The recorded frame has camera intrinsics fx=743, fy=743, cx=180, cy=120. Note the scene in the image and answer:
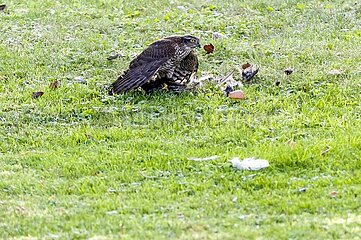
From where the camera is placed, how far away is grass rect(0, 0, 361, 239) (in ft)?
16.3

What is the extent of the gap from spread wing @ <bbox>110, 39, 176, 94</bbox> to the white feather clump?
227 centimetres

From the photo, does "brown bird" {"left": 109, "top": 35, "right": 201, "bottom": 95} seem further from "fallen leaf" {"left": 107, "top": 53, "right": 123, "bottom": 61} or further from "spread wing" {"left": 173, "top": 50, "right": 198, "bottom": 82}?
"fallen leaf" {"left": 107, "top": 53, "right": 123, "bottom": 61}

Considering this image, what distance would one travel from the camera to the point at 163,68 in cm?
798

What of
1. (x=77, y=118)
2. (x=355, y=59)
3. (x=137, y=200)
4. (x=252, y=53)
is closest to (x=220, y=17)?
(x=252, y=53)

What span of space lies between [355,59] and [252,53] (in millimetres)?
1290

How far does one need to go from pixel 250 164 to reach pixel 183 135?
115cm

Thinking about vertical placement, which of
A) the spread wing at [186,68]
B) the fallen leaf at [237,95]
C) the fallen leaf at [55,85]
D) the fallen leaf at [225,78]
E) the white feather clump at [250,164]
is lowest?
the fallen leaf at [55,85]

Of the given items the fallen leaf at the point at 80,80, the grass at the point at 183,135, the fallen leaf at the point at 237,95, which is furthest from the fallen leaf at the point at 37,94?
the fallen leaf at the point at 237,95

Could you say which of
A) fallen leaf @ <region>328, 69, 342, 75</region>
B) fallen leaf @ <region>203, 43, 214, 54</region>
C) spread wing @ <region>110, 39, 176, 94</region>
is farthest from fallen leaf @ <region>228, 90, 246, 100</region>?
fallen leaf @ <region>203, 43, 214, 54</region>

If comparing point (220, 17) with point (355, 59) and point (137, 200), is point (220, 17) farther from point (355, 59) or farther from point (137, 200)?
point (137, 200)

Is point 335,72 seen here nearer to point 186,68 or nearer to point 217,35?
point 186,68

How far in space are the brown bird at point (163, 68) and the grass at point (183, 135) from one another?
7.3 inches

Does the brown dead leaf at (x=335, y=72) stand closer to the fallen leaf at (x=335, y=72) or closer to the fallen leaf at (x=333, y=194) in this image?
the fallen leaf at (x=335, y=72)

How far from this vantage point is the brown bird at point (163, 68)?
7953 millimetres
